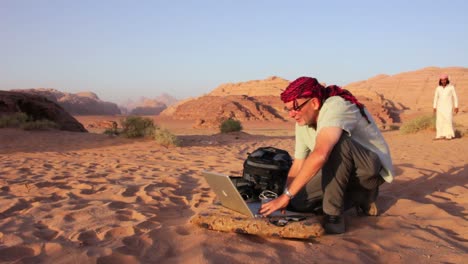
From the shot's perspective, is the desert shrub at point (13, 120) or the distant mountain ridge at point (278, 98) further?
the distant mountain ridge at point (278, 98)

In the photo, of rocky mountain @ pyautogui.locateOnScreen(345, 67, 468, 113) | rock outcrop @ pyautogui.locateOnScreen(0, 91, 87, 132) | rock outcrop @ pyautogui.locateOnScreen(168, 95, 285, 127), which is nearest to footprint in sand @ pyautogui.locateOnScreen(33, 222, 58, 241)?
rock outcrop @ pyautogui.locateOnScreen(0, 91, 87, 132)

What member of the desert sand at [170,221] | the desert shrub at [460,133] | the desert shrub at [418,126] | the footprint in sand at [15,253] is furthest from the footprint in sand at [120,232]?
the desert shrub at [418,126]

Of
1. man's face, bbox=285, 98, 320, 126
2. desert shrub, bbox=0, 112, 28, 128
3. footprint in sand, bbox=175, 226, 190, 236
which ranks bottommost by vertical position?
footprint in sand, bbox=175, 226, 190, 236

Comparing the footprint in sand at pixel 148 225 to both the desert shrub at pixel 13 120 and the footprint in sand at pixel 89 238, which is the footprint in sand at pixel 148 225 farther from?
the desert shrub at pixel 13 120

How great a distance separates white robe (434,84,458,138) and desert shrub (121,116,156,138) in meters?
7.96

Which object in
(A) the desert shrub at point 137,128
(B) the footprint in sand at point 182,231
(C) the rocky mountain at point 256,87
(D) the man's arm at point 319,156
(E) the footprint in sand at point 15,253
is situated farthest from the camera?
(C) the rocky mountain at point 256,87

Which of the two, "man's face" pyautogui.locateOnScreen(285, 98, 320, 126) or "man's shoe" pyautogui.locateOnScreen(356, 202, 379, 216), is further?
"man's shoe" pyautogui.locateOnScreen(356, 202, 379, 216)

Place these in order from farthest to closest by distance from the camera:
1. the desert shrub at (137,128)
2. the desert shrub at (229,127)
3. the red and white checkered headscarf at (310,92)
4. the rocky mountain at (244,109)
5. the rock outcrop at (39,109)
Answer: the rocky mountain at (244,109) → the desert shrub at (229,127) → the rock outcrop at (39,109) → the desert shrub at (137,128) → the red and white checkered headscarf at (310,92)

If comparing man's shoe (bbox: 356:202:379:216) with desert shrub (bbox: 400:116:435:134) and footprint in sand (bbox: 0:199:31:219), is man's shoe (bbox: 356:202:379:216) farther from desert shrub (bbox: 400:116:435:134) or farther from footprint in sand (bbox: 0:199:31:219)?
desert shrub (bbox: 400:116:435:134)

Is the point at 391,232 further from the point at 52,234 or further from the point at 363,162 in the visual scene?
the point at 52,234

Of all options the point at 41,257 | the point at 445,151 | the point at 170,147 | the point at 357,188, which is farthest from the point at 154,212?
the point at 445,151

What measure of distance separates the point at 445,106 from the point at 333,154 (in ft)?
32.4

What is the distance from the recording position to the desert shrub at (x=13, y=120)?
12180 mm

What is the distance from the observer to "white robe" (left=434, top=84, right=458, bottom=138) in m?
11.2
